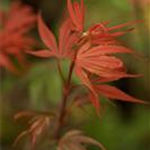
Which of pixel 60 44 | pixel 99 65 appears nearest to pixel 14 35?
pixel 60 44

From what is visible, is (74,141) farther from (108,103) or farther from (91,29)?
(108,103)

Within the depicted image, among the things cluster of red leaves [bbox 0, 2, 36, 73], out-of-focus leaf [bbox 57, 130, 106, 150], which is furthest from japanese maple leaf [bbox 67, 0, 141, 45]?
cluster of red leaves [bbox 0, 2, 36, 73]

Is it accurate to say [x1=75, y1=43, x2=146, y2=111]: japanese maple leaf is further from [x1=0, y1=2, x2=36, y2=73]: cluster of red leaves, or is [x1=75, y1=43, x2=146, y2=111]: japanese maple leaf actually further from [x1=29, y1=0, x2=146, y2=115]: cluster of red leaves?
[x1=0, y1=2, x2=36, y2=73]: cluster of red leaves

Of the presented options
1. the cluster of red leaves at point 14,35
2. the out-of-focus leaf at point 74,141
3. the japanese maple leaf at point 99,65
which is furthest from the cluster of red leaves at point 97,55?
the cluster of red leaves at point 14,35

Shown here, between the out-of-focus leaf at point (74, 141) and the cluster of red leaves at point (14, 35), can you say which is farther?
the cluster of red leaves at point (14, 35)

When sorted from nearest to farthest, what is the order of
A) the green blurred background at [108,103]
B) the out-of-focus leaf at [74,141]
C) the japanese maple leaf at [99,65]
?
the japanese maple leaf at [99,65], the out-of-focus leaf at [74,141], the green blurred background at [108,103]

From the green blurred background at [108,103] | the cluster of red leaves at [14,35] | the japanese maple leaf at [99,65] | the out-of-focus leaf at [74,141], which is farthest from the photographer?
the green blurred background at [108,103]

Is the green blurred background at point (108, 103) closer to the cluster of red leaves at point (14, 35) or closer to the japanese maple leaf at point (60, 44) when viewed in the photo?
the cluster of red leaves at point (14, 35)

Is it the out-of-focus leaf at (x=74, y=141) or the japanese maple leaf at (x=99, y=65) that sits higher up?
the japanese maple leaf at (x=99, y=65)

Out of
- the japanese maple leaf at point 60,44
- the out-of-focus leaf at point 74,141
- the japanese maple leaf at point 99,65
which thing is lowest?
the out-of-focus leaf at point 74,141
